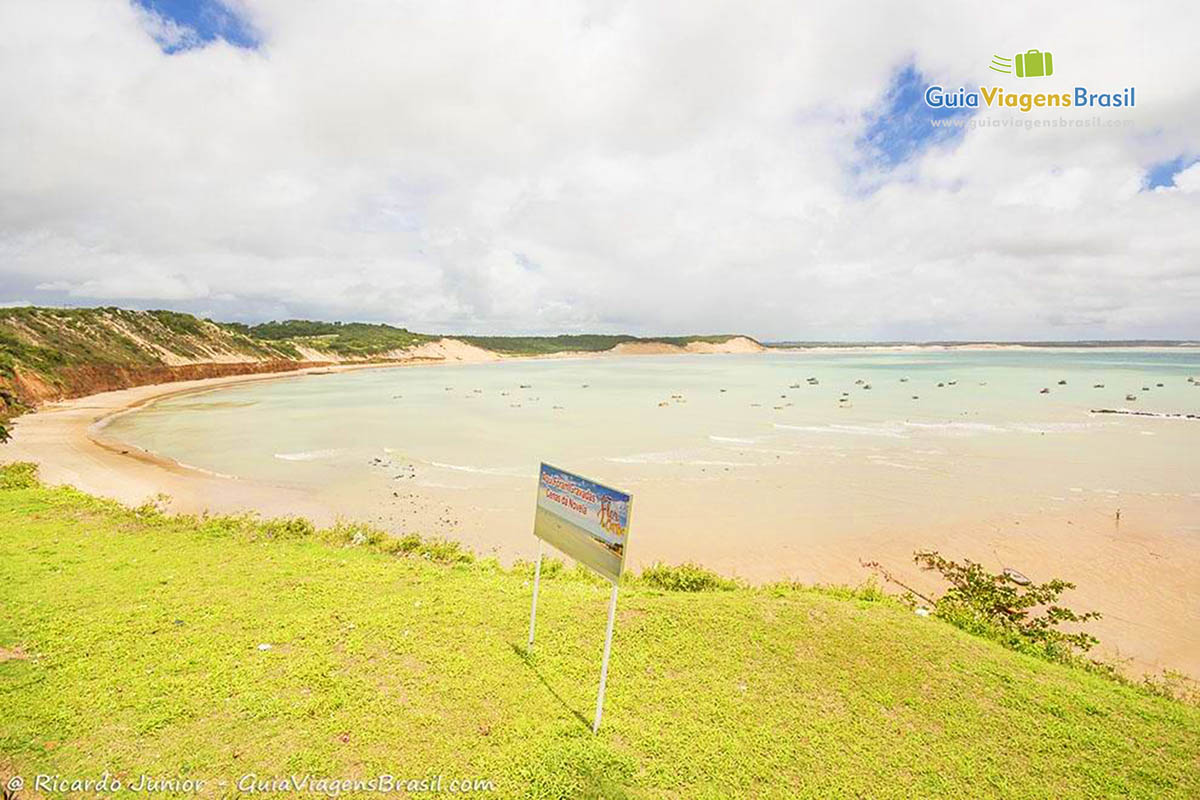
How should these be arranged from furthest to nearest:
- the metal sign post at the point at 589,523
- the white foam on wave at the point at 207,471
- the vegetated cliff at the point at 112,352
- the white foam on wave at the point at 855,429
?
1. the vegetated cliff at the point at 112,352
2. the white foam on wave at the point at 855,429
3. the white foam on wave at the point at 207,471
4. the metal sign post at the point at 589,523

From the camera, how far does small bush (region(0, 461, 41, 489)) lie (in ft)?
53.2

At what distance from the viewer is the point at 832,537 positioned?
15.1 m

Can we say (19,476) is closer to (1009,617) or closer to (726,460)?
(726,460)

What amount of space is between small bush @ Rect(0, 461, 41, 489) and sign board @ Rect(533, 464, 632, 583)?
63.4 ft

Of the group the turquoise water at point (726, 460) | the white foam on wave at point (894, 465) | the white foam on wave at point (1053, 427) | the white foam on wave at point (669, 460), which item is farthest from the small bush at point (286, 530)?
the white foam on wave at point (1053, 427)

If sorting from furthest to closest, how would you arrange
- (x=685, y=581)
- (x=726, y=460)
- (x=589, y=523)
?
1. (x=726, y=460)
2. (x=685, y=581)
3. (x=589, y=523)

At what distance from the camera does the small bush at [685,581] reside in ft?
34.1

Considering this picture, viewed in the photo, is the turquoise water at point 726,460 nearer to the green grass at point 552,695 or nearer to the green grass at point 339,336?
the green grass at point 552,695

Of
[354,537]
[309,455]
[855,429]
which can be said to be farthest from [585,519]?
[855,429]

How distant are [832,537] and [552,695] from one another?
36.9ft

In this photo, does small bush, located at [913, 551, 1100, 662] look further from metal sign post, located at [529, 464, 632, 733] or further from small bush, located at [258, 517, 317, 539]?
small bush, located at [258, 517, 317, 539]

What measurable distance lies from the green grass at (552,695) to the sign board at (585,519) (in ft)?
6.21

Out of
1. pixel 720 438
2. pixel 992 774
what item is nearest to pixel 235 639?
pixel 992 774

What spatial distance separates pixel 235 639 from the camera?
24.7 ft
